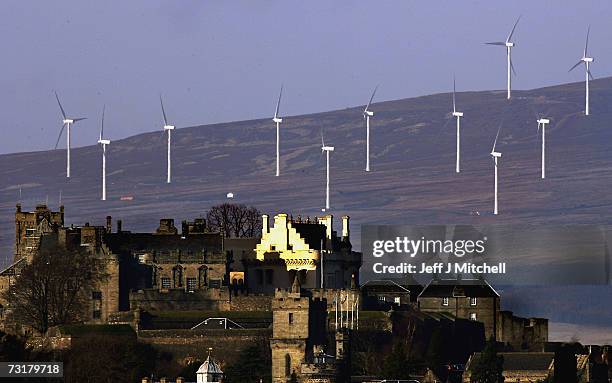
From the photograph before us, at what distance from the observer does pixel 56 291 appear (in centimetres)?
19700

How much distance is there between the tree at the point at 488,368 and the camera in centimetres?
17138

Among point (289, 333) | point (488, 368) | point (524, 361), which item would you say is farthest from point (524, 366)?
point (289, 333)

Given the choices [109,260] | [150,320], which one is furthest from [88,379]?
[109,260]

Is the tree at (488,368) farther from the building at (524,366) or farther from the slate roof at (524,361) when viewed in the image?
the slate roof at (524,361)

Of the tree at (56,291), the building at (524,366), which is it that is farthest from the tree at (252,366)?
the tree at (56,291)

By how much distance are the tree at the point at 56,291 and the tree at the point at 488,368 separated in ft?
106

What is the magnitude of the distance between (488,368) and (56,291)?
124 feet

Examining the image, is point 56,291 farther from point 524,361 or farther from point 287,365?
point 524,361

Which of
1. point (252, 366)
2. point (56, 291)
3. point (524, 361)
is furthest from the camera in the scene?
point (56, 291)

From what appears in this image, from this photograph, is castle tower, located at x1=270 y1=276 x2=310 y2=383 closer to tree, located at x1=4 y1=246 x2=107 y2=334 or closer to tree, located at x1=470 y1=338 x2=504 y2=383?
tree, located at x1=470 y1=338 x2=504 y2=383

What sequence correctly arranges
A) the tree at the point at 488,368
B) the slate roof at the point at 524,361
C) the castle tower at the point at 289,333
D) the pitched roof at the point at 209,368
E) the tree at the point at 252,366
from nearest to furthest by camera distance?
1. the pitched roof at the point at 209,368
2. the castle tower at the point at 289,333
3. the tree at the point at 252,366
4. the tree at the point at 488,368
5. the slate roof at the point at 524,361

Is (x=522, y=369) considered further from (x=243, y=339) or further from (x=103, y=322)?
(x=103, y=322)

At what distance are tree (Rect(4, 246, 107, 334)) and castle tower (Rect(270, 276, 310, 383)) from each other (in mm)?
22890

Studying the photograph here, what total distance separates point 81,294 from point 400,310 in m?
22.9
